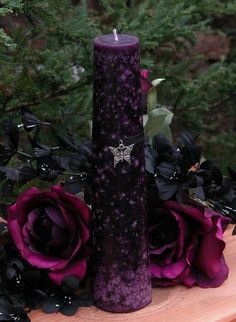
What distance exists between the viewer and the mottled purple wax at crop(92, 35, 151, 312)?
90 centimetres

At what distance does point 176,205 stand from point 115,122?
6.9 inches

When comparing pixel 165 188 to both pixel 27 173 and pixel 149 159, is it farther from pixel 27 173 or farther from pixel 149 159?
pixel 27 173

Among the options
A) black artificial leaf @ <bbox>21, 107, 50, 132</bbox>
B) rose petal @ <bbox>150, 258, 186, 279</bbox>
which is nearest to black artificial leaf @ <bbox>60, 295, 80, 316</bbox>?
rose petal @ <bbox>150, 258, 186, 279</bbox>

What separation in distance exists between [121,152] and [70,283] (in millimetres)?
189

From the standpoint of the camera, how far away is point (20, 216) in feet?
3.27

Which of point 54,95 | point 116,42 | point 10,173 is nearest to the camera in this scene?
point 116,42

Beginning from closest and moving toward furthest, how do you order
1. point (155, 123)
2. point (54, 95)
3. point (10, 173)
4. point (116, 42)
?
point (116, 42), point (10, 173), point (155, 123), point (54, 95)

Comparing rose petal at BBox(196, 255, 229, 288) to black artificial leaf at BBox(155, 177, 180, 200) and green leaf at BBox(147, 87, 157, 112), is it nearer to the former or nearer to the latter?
black artificial leaf at BBox(155, 177, 180, 200)

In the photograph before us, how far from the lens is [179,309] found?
985 mm

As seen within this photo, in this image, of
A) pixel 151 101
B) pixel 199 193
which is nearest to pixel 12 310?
pixel 199 193

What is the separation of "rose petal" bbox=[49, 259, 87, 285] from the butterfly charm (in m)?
0.16

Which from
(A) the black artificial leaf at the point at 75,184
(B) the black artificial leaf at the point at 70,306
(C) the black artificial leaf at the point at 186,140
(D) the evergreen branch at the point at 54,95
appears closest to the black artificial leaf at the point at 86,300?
(B) the black artificial leaf at the point at 70,306

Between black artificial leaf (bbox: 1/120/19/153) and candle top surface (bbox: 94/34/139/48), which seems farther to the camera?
black artificial leaf (bbox: 1/120/19/153)

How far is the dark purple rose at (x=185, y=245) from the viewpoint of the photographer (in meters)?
1.03
